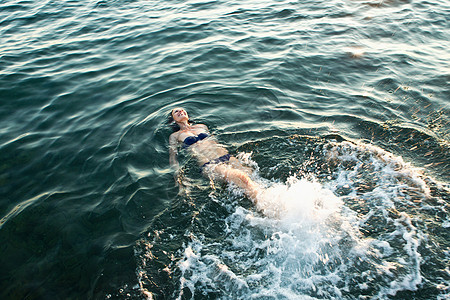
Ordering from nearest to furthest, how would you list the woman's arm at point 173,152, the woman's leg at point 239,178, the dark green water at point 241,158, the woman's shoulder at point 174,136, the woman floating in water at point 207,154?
the dark green water at point 241,158 < the woman's leg at point 239,178 < the woman floating in water at point 207,154 < the woman's arm at point 173,152 < the woman's shoulder at point 174,136

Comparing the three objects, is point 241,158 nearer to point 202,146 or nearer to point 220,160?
point 220,160

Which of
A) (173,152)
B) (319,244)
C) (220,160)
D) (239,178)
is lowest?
(173,152)

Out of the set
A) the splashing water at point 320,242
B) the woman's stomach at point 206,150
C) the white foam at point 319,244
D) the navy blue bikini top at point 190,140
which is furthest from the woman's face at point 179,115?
the white foam at point 319,244

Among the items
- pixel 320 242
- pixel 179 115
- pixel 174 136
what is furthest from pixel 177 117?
pixel 320 242

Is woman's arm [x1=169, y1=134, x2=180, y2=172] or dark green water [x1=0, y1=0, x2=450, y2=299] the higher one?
dark green water [x1=0, y1=0, x2=450, y2=299]

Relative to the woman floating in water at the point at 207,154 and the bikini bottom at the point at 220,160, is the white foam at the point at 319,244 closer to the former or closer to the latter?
the woman floating in water at the point at 207,154

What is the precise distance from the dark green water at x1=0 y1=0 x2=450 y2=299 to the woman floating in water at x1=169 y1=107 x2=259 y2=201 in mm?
239

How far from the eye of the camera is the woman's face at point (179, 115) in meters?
8.08

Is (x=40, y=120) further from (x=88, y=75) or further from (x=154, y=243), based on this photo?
(x=154, y=243)

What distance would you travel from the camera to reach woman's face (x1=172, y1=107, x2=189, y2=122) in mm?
8078

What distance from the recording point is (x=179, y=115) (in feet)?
26.6

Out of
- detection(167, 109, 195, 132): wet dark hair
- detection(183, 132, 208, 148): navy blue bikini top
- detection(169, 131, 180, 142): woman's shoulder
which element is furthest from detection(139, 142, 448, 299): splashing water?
detection(167, 109, 195, 132): wet dark hair

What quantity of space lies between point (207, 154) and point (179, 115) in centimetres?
168

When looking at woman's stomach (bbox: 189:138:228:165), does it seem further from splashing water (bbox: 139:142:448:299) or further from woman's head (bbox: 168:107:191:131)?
splashing water (bbox: 139:142:448:299)
